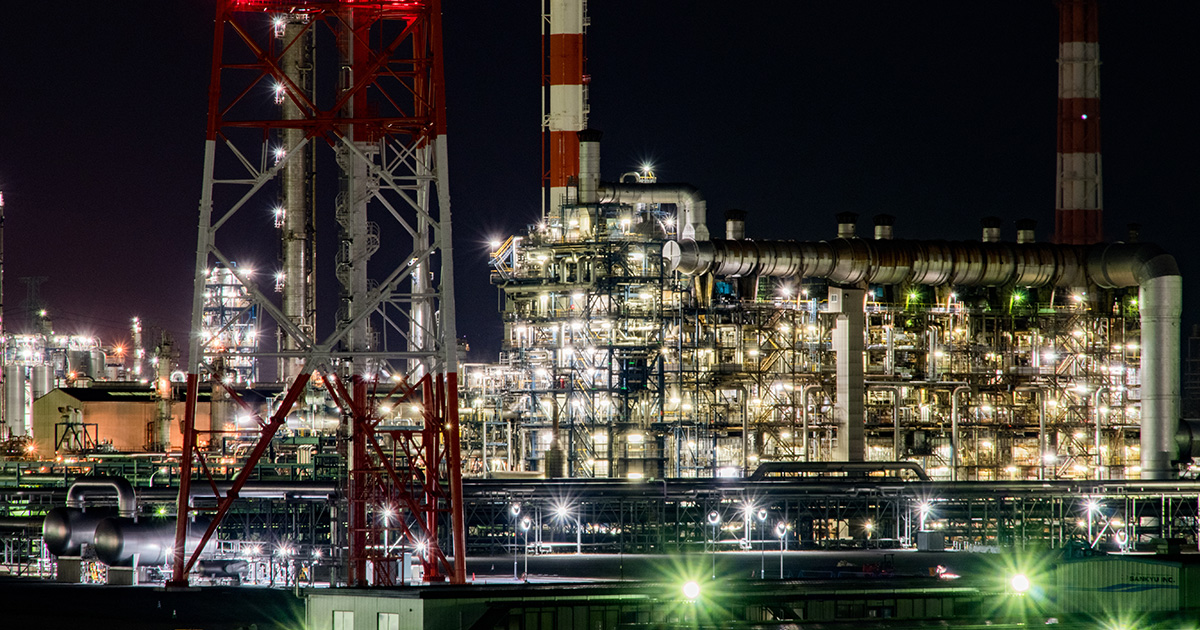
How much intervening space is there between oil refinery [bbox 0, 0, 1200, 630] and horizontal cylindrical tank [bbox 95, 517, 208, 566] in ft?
0.33

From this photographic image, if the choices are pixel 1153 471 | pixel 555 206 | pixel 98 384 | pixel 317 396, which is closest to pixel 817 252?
pixel 555 206

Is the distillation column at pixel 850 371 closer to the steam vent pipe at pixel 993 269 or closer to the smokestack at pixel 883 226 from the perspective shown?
the steam vent pipe at pixel 993 269

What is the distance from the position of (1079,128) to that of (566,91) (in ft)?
75.2

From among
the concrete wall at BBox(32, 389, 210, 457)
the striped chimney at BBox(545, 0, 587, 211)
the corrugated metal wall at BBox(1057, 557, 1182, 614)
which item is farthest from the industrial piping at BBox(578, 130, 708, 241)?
the concrete wall at BBox(32, 389, 210, 457)

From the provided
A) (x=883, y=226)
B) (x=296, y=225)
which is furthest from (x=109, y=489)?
(x=883, y=226)

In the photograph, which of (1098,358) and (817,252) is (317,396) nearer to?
(817,252)

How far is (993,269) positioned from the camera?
6794cm

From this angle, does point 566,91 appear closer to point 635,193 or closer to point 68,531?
point 635,193

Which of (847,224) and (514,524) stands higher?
(847,224)

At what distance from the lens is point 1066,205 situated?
7262 centimetres

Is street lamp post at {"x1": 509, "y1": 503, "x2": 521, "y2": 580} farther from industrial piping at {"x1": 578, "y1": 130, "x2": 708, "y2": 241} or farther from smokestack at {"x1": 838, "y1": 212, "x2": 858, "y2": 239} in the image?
smokestack at {"x1": 838, "y1": 212, "x2": 858, "y2": 239}

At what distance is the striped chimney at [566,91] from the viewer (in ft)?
223

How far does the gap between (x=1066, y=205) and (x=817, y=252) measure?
579 inches

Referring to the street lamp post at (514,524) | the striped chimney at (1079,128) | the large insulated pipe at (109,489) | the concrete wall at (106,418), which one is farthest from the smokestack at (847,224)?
the concrete wall at (106,418)
